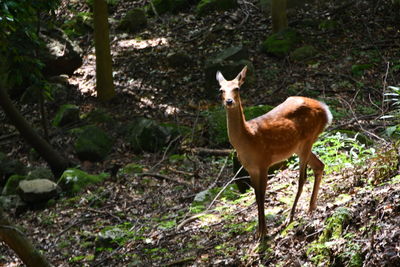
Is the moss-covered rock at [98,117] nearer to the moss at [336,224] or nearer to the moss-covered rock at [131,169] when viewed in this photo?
the moss-covered rock at [131,169]

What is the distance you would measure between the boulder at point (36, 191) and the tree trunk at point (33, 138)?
3.31 ft

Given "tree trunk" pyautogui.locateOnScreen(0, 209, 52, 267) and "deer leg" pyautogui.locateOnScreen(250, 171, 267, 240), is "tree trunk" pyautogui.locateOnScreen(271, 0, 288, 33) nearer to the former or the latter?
"deer leg" pyautogui.locateOnScreen(250, 171, 267, 240)

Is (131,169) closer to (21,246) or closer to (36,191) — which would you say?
(36,191)

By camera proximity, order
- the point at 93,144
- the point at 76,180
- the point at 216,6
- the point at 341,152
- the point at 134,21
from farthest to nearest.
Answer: the point at 134,21 → the point at 216,6 → the point at 93,144 → the point at 76,180 → the point at 341,152

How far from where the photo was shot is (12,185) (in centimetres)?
975

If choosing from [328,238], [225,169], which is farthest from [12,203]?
[328,238]

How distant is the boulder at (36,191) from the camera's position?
8.88m

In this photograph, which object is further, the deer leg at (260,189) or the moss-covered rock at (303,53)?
the moss-covered rock at (303,53)

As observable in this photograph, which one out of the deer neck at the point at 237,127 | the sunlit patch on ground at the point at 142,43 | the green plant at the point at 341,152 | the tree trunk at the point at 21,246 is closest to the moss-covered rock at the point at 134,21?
the sunlit patch on ground at the point at 142,43

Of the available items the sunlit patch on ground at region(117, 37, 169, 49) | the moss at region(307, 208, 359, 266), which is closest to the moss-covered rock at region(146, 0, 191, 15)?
the sunlit patch on ground at region(117, 37, 169, 49)

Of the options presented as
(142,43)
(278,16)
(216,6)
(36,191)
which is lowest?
(36,191)

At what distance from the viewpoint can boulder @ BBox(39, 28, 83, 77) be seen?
45.0 feet

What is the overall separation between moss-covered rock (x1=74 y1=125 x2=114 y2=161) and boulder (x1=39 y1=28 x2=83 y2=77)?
3723 millimetres

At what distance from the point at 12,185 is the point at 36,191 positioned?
1.10 metres
